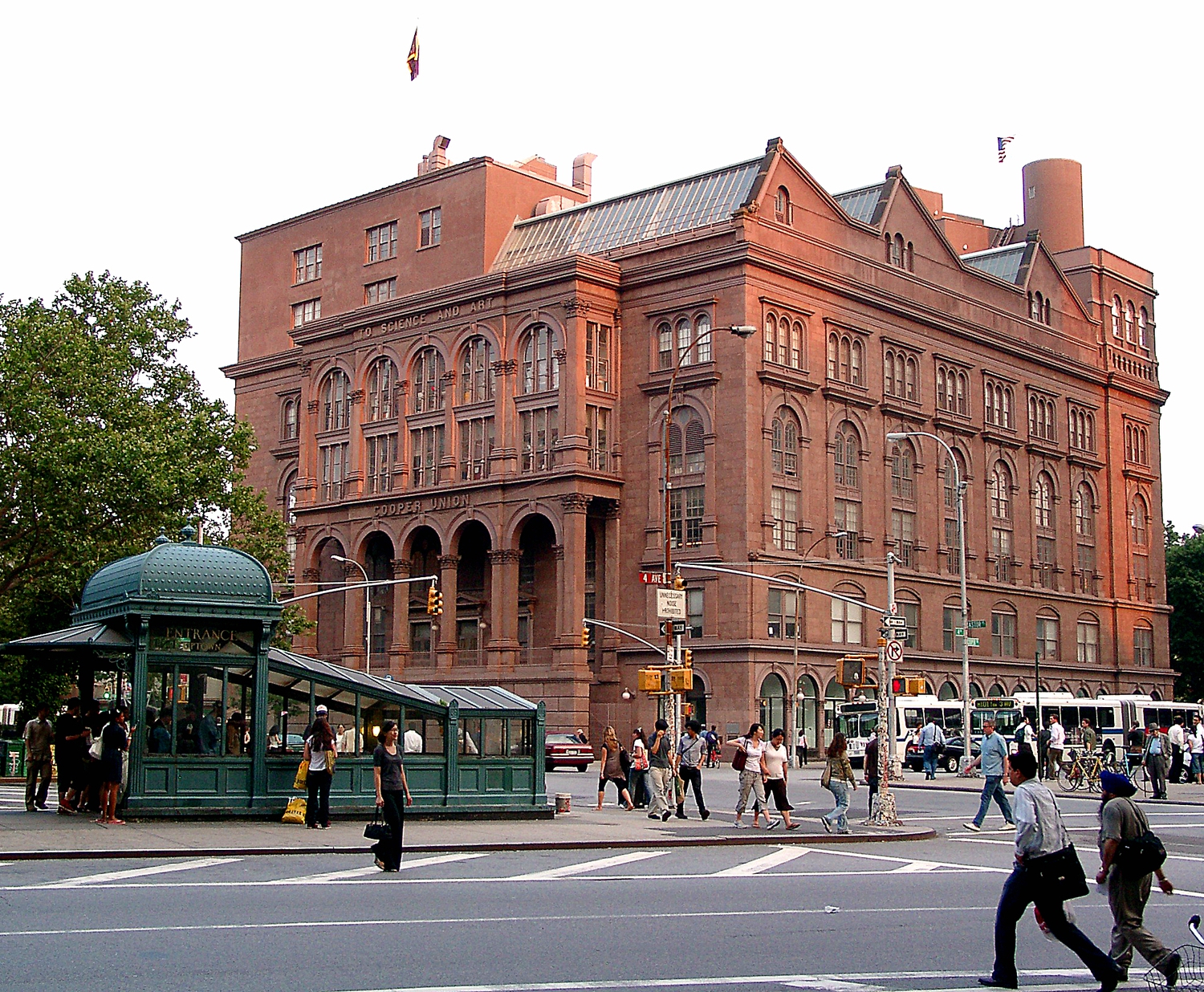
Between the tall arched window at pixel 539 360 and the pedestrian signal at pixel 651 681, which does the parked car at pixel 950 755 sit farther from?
the pedestrian signal at pixel 651 681

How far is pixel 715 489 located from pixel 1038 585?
24935mm

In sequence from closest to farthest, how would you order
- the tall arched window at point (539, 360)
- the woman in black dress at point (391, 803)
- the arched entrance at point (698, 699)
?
1. the woman in black dress at point (391, 803)
2. the arched entrance at point (698, 699)
3. the tall arched window at point (539, 360)

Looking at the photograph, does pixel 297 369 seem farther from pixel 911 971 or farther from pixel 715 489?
pixel 911 971

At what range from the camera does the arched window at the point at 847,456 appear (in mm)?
72438

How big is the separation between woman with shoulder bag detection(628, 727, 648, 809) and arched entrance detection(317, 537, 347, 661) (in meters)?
50.0

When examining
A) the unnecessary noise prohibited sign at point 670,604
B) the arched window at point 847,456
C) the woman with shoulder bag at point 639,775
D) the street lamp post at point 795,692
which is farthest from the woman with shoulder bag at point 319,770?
the arched window at point 847,456

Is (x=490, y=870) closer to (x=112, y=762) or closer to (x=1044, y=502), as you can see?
(x=112, y=762)

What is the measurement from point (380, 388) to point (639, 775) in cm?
5035

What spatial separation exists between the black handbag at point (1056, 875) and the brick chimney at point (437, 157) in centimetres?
7879

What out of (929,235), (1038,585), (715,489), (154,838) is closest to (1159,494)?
(1038,585)

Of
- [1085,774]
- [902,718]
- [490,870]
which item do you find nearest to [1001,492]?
[902,718]

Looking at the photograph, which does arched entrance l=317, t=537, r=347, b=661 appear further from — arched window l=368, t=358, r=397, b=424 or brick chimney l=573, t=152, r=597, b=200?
brick chimney l=573, t=152, r=597, b=200

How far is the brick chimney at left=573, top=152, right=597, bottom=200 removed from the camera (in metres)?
89.1

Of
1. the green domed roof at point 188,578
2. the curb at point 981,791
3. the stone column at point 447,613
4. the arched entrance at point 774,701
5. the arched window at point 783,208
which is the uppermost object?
the arched window at point 783,208
